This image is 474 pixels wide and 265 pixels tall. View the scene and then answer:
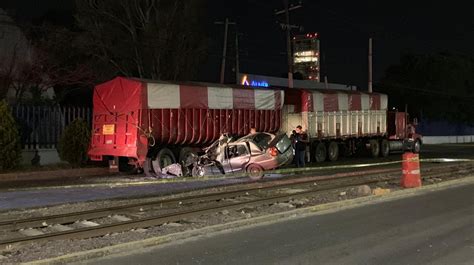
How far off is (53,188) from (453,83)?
59.6 m

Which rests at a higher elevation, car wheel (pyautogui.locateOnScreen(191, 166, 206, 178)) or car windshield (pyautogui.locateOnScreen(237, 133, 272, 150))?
car windshield (pyautogui.locateOnScreen(237, 133, 272, 150))

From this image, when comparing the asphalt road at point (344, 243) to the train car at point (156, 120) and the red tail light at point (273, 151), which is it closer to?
the red tail light at point (273, 151)

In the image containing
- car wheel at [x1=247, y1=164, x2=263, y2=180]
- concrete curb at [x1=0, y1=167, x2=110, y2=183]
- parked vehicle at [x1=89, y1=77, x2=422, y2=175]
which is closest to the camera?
concrete curb at [x1=0, y1=167, x2=110, y2=183]

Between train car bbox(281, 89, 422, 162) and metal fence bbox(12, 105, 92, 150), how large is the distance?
9.76 meters

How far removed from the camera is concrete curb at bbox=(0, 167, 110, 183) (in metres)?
19.6

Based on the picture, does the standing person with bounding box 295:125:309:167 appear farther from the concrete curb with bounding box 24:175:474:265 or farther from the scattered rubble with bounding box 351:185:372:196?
the scattered rubble with bounding box 351:185:372:196

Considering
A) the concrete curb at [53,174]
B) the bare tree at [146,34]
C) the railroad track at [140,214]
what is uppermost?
the bare tree at [146,34]

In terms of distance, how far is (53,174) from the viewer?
20.7 m

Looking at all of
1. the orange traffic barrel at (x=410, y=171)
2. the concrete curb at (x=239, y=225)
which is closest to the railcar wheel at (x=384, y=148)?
the concrete curb at (x=239, y=225)

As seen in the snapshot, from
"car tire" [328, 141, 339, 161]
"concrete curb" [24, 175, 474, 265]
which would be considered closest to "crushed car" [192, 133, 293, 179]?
"concrete curb" [24, 175, 474, 265]

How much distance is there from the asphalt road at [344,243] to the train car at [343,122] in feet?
51.7

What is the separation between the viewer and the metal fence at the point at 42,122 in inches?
905

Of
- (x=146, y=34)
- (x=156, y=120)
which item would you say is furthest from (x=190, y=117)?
(x=146, y=34)

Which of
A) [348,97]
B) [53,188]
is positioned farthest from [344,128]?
[53,188]
